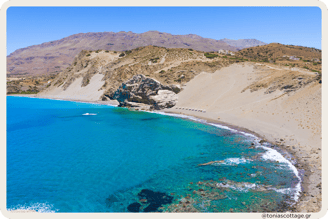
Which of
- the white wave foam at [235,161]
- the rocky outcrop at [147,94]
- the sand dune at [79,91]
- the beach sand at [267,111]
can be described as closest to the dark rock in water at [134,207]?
the beach sand at [267,111]

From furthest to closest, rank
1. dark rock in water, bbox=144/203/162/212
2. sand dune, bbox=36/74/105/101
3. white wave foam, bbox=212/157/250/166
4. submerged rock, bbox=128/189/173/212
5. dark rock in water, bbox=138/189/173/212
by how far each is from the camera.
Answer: sand dune, bbox=36/74/105/101 → white wave foam, bbox=212/157/250/166 → dark rock in water, bbox=138/189/173/212 → submerged rock, bbox=128/189/173/212 → dark rock in water, bbox=144/203/162/212

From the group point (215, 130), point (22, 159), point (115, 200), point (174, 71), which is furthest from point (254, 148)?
point (174, 71)

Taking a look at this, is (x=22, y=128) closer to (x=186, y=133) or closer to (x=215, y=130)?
(x=186, y=133)

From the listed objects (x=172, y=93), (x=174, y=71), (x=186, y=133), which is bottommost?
(x=186, y=133)

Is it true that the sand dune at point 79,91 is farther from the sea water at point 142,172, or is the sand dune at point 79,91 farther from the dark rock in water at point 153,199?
the dark rock in water at point 153,199

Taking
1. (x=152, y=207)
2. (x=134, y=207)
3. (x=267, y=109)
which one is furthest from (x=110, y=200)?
(x=267, y=109)

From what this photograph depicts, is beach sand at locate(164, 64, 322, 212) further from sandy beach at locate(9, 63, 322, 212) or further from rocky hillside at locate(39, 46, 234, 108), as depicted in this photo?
rocky hillside at locate(39, 46, 234, 108)

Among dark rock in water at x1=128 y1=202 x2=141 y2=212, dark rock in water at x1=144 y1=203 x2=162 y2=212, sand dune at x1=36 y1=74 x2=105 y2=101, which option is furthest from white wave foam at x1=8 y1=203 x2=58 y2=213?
sand dune at x1=36 y1=74 x2=105 y2=101

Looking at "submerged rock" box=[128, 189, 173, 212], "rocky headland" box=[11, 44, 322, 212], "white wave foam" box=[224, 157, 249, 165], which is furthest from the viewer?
"rocky headland" box=[11, 44, 322, 212]

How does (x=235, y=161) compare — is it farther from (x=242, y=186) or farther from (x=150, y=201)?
(x=150, y=201)
